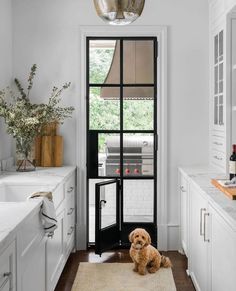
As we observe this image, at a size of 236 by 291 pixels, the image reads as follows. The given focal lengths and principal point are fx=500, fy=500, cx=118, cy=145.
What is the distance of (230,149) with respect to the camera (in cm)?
407

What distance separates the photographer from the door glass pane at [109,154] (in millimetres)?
4906

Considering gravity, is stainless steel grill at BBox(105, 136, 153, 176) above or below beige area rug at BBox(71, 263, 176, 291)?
above

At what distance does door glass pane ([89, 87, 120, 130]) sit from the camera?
4879 mm

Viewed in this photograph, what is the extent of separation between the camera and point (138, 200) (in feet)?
16.1

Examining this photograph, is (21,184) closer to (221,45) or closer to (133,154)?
(133,154)

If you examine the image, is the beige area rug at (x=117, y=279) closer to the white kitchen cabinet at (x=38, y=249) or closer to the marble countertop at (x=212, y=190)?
the white kitchen cabinet at (x=38, y=249)

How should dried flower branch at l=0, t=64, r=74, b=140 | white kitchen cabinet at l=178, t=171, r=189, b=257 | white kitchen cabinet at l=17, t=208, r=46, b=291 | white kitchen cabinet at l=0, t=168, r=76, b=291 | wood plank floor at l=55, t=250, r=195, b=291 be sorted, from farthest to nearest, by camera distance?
dried flower branch at l=0, t=64, r=74, b=140, white kitchen cabinet at l=178, t=171, r=189, b=257, wood plank floor at l=55, t=250, r=195, b=291, white kitchen cabinet at l=17, t=208, r=46, b=291, white kitchen cabinet at l=0, t=168, r=76, b=291

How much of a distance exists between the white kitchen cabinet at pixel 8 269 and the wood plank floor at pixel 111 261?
67.8 inches

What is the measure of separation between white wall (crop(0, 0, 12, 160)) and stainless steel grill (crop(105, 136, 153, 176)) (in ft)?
3.22

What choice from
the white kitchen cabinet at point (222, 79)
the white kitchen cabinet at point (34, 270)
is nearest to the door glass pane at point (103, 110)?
the white kitchen cabinet at point (222, 79)

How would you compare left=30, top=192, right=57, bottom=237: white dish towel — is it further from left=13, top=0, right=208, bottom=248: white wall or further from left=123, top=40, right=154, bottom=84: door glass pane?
left=123, top=40, right=154, bottom=84: door glass pane

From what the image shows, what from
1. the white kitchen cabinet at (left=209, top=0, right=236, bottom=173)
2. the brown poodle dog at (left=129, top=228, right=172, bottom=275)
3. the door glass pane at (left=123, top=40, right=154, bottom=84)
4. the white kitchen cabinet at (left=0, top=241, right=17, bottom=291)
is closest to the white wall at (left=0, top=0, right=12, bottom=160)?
the door glass pane at (left=123, top=40, right=154, bottom=84)

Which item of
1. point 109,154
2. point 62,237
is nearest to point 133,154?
point 109,154

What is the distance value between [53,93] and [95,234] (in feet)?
4.57
